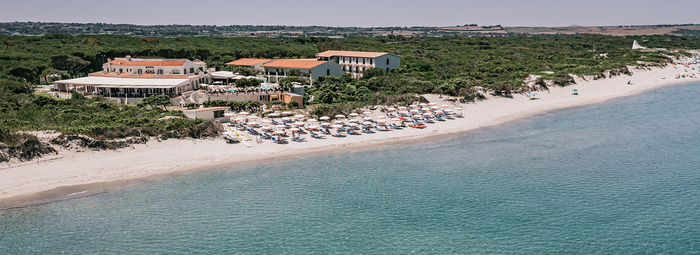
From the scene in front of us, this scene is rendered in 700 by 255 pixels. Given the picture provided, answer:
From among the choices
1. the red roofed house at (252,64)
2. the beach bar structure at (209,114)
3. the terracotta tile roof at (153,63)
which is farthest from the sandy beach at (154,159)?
the red roofed house at (252,64)

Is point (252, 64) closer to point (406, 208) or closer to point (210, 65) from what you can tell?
point (210, 65)

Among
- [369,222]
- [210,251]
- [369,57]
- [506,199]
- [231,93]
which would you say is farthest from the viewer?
[369,57]

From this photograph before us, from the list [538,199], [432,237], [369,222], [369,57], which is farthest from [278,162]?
[369,57]

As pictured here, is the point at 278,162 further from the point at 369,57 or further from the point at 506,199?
the point at 369,57

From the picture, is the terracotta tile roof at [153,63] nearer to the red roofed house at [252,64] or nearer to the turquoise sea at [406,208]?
the red roofed house at [252,64]

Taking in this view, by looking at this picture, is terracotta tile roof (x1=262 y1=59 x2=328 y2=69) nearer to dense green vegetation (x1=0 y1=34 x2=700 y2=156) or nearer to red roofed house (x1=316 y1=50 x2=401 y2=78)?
dense green vegetation (x1=0 y1=34 x2=700 y2=156)
